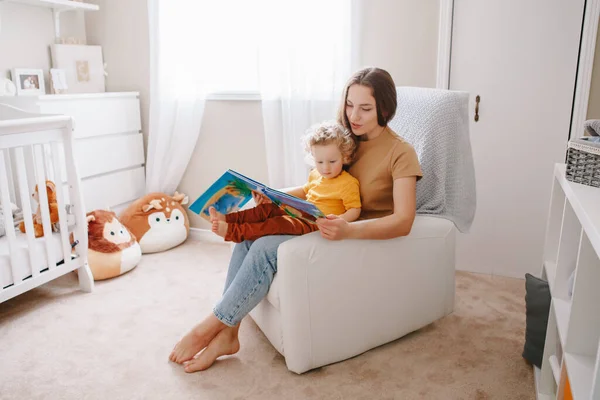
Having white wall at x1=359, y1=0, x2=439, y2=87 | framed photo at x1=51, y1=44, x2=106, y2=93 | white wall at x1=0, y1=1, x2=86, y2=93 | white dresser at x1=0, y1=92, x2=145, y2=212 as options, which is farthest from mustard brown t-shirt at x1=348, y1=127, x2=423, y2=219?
white wall at x1=0, y1=1, x2=86, y2=93

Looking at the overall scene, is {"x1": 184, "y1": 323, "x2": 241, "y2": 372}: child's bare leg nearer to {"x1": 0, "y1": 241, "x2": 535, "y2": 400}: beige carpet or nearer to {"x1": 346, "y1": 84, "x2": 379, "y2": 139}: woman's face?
{"x1": 0, "y1": 241, "x2": 535, "y2": 400}: beige carpet

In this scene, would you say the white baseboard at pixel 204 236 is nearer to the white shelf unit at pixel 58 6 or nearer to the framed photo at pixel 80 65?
the framed photo at pixel 80 65

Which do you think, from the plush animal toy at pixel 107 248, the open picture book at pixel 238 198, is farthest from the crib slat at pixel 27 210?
the open picture book at pixel 238 198

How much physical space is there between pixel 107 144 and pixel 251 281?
5.54 ft

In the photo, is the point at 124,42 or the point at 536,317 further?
the point at 124,42

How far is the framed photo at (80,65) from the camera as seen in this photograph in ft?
9.63

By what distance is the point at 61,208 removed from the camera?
223 cm

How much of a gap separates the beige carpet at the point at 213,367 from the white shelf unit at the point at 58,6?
1.58m

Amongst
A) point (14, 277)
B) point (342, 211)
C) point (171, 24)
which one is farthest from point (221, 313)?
point (171, 24)

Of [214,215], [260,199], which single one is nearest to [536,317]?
[260,199]

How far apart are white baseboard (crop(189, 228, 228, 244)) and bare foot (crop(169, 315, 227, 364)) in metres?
1.40

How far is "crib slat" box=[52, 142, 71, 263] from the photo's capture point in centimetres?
218

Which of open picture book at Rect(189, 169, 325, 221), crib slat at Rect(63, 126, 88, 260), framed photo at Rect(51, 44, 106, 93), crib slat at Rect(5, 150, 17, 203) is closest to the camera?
open picture book at Rect(189, 169, 325, 221)

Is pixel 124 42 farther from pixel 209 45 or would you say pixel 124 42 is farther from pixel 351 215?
pixel 351 215
